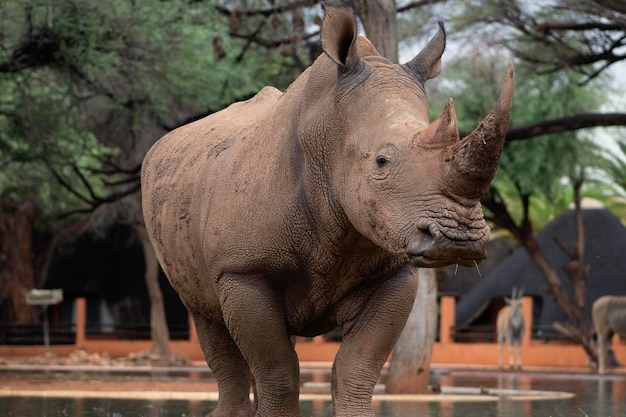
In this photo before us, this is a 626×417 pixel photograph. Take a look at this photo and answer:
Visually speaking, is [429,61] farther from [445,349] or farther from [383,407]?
[445,349]

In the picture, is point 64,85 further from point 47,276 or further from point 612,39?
point 47,276

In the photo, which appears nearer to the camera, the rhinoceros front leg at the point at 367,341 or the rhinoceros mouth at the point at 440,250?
the rhinoceros mouth at the point at 440,250

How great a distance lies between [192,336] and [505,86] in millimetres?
30327

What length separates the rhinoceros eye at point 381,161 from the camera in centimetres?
536

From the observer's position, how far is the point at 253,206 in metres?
6.36

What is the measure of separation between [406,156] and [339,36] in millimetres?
803

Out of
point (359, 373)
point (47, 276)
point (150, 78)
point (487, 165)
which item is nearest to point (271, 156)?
point (359, 373)

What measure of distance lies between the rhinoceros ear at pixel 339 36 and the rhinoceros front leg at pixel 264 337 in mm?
1215

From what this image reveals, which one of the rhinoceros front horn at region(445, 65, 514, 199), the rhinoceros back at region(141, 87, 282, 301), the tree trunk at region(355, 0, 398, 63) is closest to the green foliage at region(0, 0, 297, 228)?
the tree trunk at region(355, 0, 398, 63)

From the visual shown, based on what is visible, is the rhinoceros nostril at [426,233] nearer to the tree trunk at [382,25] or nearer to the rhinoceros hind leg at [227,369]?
the rhinoceros hind leg at [227,369]

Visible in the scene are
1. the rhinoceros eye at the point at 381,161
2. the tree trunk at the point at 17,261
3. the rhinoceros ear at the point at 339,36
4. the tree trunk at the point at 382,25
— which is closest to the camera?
the rhinoceros eye at the point at 381,161

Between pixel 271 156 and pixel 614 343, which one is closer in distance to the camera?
pixel 271 156

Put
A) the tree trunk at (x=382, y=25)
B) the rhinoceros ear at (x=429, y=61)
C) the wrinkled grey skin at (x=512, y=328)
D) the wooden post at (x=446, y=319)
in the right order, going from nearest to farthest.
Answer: the rhinoceros ear at (x=429, y=61), the tree trunk at (x=382, y=25), the wrinkled grey skin at (x=512, y=328), the wooden post at (x=446, y=319)

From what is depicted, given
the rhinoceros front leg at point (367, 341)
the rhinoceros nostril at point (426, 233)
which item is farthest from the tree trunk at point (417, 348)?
the rhinoceros nostril at point (426, 233)
